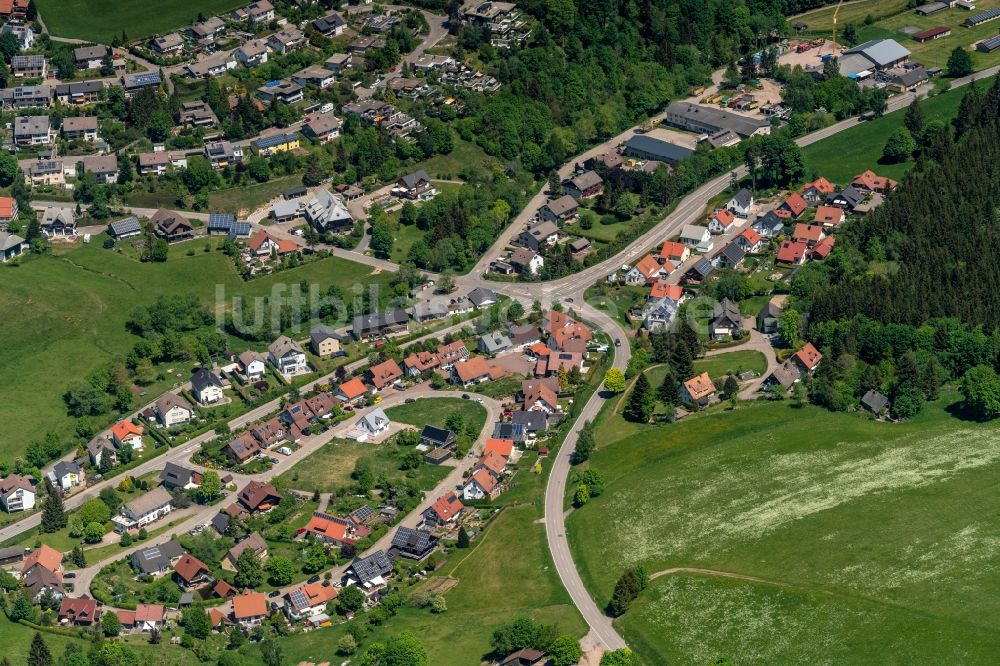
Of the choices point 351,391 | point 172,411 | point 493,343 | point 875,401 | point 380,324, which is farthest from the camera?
point 380,324

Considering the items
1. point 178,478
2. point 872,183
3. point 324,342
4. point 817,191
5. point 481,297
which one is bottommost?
point 178,478

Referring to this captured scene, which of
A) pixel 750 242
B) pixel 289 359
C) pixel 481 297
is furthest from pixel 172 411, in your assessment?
pixel 750 242

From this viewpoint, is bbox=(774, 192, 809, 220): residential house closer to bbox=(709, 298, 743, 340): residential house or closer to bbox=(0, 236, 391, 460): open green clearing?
bbox=(709, 298, 743, 340): residential house

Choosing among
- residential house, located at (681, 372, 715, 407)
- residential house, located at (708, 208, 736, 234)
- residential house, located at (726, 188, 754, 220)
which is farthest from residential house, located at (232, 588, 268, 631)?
residential house, located at (726, 188, 754, 220)

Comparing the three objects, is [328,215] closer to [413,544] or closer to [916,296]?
[413,544]

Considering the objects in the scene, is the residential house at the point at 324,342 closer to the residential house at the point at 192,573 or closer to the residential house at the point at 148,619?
the residential house at the point at 192,573

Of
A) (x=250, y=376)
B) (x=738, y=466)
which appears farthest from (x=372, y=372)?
(x=738, y=466)

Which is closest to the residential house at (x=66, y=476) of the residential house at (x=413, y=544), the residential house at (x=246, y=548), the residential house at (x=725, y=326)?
the residential house at (x=246, y=548)
